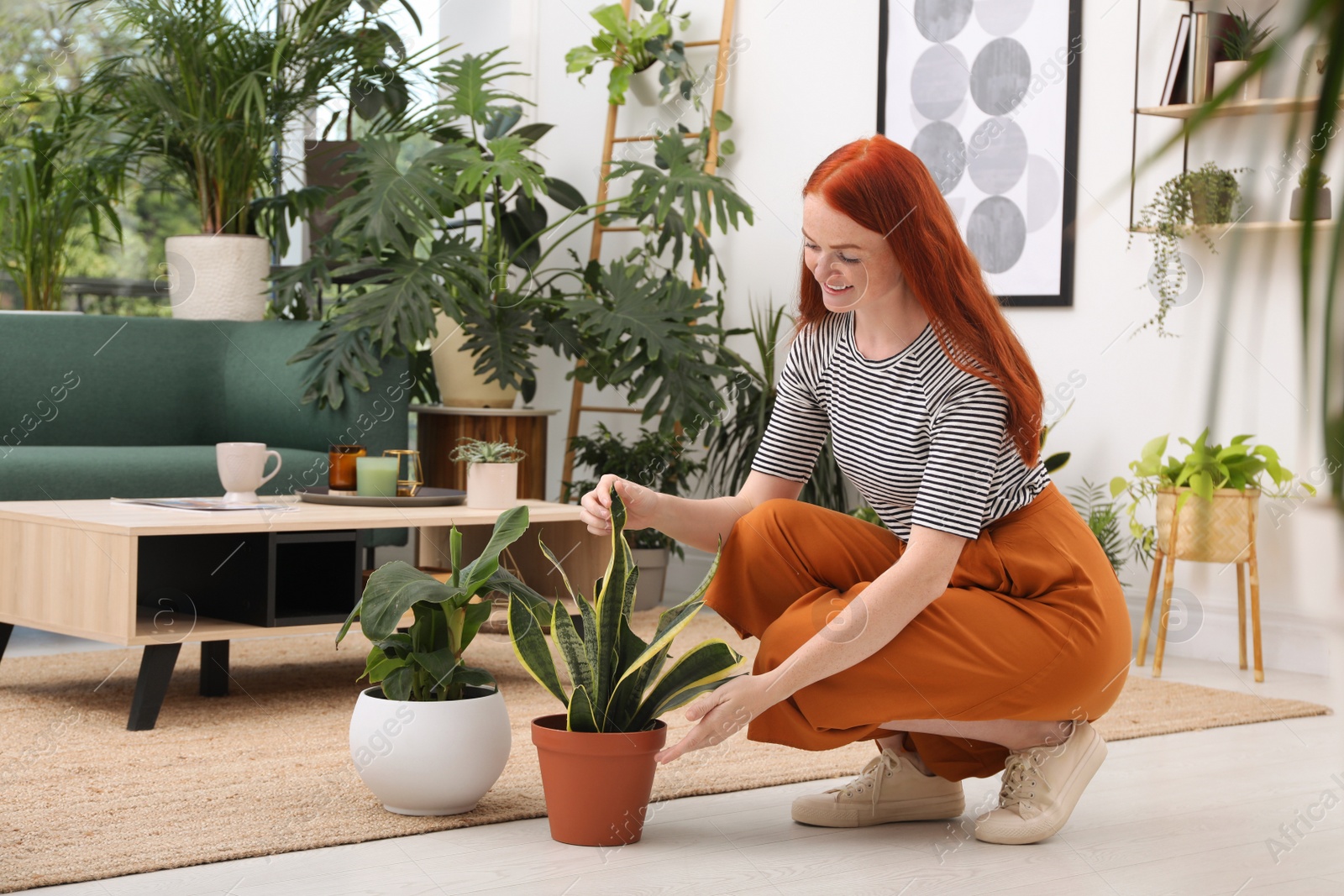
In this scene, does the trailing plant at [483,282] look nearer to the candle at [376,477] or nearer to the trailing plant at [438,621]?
the candle at [376,477]

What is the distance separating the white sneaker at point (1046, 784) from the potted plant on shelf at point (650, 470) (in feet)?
7.94

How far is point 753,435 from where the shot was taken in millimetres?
4324

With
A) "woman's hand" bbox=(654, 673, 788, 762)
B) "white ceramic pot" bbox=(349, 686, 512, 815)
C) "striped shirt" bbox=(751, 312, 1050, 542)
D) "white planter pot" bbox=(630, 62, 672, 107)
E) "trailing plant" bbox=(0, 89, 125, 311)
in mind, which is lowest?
"white ceramic pot" bbox=(349, 686, 512, 815)

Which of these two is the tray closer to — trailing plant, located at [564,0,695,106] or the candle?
the candle

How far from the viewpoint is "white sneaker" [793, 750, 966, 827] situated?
1983 millimetres

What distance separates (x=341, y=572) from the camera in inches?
108

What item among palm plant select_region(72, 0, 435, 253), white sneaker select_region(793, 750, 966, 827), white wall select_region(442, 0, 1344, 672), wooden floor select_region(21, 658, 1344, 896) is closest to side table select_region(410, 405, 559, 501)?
white wall select_region(442, 0, 1344, 672)

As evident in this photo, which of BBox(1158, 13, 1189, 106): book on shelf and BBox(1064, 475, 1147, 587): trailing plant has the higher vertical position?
BBox(1158, 13, 1189, 106): book on shelf

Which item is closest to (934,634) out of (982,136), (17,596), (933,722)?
(933,722)

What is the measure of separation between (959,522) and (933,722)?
289mm

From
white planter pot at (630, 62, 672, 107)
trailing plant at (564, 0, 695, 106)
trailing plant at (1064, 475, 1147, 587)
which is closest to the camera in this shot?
trailing plant at (1064, 475, 1147, 587)

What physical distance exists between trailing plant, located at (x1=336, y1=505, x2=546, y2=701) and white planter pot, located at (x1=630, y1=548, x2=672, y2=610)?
231 cm

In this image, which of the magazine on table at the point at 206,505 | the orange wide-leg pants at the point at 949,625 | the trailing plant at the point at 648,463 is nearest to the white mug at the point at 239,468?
the magazine on table at the point at 206,505

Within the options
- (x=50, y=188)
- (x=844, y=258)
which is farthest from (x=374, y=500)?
(x=50, y=188)
